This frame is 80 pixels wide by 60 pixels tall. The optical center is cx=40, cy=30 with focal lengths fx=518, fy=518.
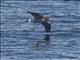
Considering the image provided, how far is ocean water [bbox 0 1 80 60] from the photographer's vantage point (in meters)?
3.79

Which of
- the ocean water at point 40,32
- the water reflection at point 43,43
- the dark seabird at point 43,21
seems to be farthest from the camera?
the dark seabird at point 43,21

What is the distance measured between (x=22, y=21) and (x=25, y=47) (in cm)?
78

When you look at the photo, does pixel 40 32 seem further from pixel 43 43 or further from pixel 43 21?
pixel 43 43

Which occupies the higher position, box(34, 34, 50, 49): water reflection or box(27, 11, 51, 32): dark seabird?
box(27, 11, 51, 32): dark seabird

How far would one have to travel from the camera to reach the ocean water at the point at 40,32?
379 cm

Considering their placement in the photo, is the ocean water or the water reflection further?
the water reflection

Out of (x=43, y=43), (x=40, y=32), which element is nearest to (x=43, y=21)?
(x=40, y=32)

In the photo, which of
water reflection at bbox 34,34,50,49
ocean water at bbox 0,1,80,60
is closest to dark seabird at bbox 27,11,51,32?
ocean water at bbox 0,1,80,60

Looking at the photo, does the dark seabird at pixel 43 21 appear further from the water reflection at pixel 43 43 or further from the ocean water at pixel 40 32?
the water reflection at pixel 43 43

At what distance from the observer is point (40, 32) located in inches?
172

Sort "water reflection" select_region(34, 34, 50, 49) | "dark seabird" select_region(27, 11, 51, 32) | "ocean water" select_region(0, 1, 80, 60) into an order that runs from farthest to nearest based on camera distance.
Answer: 1. "dark seabird" select_region(27, 11, 51, 32)
2. "water reflection" select_region(34, 34, 50, 49)
3. "ocean water" select_region(0, 1, 80, 60)

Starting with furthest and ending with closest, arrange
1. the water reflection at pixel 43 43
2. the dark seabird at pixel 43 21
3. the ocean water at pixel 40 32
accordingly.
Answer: the dark seabird at pixel 43 21 → the water reflection at pixel 43 43 → the ocean water at pixel 40 32

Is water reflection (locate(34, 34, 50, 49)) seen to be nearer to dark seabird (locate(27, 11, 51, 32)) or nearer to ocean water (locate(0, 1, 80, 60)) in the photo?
ocean water (locate(0, 1, 80, 60))

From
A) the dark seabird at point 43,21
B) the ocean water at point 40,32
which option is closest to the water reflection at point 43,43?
the ocean water at point 40,32
